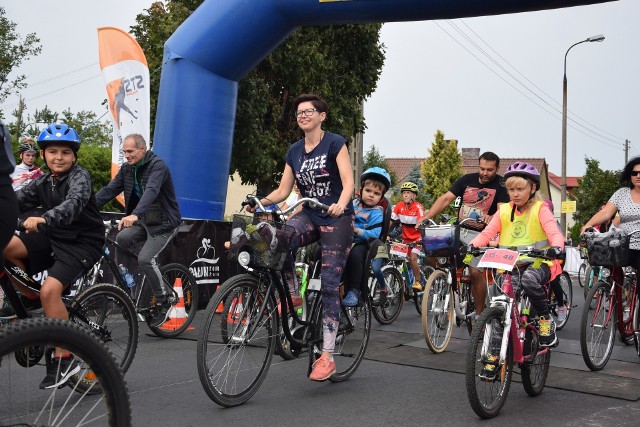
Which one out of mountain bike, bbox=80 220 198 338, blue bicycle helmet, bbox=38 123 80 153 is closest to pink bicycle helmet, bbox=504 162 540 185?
blue bicycle helmet, bbox=38 123 80 153

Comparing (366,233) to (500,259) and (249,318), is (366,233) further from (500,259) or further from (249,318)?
(249,318)

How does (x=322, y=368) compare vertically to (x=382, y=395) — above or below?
above

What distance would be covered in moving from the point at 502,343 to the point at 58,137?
3.27 m

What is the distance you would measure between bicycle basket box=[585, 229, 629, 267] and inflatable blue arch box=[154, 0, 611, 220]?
4619 mm

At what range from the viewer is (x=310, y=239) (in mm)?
5281

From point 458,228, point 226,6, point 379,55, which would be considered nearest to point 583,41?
point 379,55

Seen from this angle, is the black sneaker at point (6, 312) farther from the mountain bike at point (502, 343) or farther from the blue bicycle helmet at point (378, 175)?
the blue bicycle helmet at point (378, 175)

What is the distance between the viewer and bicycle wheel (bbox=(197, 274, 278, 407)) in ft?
14.4

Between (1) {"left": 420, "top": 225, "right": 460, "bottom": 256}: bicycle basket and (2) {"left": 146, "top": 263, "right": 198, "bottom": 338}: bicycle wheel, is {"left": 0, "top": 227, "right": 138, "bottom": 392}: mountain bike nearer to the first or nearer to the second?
(2) {"left": 146, "top": 263, "right": 198, "bottom": 338}: bicycle wheel

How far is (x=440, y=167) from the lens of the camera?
230ft

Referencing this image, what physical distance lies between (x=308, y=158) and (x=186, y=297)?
10.4ft

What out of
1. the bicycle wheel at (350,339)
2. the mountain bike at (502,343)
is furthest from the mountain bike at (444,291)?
the mountain bike at (502,343)

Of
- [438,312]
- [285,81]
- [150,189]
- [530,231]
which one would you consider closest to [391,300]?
[438,312]

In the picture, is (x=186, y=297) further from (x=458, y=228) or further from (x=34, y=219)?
(x=34, y=219)
